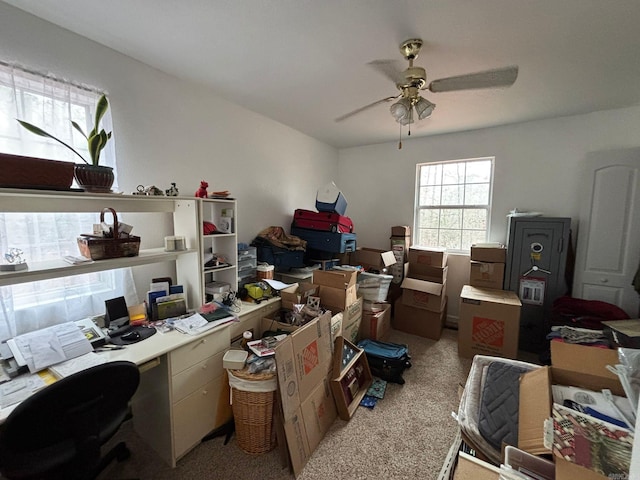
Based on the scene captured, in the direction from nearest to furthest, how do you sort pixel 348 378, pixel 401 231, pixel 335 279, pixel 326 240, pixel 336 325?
pixel 348 378 < pixel 336 325 < pixel 335 279 < pixel 326 240 < pixel 401 231

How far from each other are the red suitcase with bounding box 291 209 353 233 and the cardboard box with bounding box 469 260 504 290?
1528 millimetres

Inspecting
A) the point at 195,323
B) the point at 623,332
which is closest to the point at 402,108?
the point at 195,323

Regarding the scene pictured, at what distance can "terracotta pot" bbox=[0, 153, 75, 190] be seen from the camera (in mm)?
1094

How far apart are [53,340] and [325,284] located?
1.91 metres

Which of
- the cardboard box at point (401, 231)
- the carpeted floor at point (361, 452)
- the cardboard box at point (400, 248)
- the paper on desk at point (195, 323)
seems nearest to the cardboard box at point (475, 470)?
the carpeted floor at point (361, 452)

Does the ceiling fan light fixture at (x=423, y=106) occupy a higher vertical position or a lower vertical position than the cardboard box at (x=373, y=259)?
higher

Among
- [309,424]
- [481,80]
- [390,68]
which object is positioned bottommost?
[309,424]

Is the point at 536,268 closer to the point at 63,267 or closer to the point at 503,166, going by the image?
the point at 503,166

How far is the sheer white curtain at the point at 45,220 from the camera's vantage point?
1309mm

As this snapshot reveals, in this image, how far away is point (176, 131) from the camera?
2008 mm

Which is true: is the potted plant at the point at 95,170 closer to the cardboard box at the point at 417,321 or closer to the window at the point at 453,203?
the cardboard box at the point at 417,321

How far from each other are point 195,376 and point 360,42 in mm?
2271

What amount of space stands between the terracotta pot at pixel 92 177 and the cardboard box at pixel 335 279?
1.81 m

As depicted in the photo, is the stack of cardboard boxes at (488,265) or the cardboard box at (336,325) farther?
the stack of cardboard boxes at (488,265)
